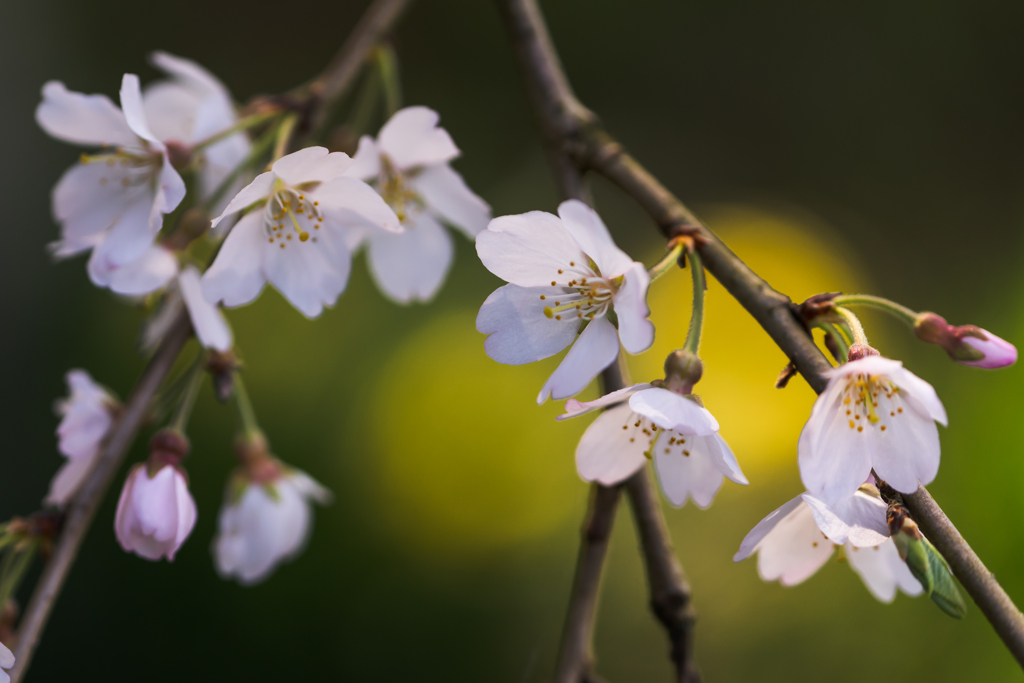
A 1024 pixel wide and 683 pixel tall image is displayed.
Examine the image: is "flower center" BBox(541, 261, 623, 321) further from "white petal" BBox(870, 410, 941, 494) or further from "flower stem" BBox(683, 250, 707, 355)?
"white petal" BBox(870, 410, 941, 494)

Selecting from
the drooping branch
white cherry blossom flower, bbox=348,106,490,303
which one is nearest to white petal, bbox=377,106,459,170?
white cherry blossom flower, bbox=348,106,490,303

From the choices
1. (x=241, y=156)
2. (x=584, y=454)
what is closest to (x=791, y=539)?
(x=584, y=454)

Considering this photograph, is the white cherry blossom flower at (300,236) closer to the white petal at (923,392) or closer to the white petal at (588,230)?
the white petal at (588,230)

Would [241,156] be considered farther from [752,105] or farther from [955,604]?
[752,105]

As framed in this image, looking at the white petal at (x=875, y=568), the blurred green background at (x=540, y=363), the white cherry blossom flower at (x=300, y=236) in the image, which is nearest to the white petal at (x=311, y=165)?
the white cherry blossom flower at (x=300, y=236)

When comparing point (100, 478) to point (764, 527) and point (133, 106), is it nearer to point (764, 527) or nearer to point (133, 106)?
point (133, 106)

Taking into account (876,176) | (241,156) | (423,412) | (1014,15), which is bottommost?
(241,156)
